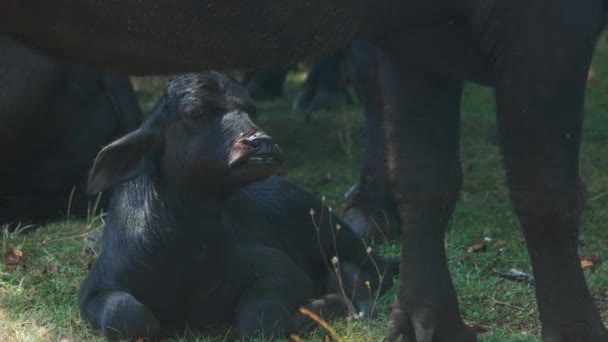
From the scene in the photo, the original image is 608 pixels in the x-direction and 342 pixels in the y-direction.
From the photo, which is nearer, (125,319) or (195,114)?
(125,319)

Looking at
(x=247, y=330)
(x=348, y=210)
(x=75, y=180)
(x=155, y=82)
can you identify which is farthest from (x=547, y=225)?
(x=155, y=82)

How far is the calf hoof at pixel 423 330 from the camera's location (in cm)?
391

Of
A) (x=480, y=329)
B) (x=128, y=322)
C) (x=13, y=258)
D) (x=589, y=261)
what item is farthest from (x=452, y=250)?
(x=13, y=258)

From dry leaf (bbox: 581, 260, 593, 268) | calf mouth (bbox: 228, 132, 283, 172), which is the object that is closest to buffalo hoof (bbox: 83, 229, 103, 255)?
calf mouth (bbox: 228, 132, 283, 172)

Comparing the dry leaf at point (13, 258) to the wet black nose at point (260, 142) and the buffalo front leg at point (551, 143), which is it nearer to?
the wet black nose at point (260, 142)

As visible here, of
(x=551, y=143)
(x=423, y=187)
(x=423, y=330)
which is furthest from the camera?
(x=423, y=187)

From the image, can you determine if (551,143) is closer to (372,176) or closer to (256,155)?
(256,155)

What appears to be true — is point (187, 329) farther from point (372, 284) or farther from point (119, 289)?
point (372, 284)

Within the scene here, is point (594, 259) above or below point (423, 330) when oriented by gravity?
below

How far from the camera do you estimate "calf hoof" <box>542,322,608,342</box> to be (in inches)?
147

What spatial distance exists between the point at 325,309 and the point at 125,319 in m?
0.80

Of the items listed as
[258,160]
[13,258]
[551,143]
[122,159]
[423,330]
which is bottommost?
[13,258]

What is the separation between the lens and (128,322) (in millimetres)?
4164

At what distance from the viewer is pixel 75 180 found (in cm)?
653
